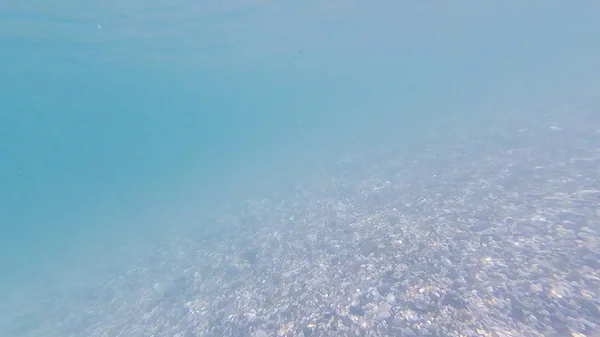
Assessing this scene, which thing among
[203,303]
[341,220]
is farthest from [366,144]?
[203,303]

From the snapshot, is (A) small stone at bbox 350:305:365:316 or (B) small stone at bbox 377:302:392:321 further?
(A) small stone at bbox 350:305:365:316

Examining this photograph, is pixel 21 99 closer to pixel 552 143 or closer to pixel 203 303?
pixel 203 303

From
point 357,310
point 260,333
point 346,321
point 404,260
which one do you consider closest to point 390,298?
point 357,310

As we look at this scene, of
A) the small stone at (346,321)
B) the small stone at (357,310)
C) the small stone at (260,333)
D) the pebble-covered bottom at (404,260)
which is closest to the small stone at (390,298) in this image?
the pebble-covered bottom at (404,260)

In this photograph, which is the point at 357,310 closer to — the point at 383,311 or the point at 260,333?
the point at 383,311

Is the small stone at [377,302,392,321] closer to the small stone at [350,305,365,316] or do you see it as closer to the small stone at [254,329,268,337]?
the small stone at [350,305,365,316]

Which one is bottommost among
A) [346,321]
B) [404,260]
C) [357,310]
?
[404,260]

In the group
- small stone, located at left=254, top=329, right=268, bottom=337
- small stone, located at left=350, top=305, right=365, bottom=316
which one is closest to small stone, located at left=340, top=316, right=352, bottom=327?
small stone, located at left=350, top=305, right=365, bottom=316

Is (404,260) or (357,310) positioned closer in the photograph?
(357,310)
